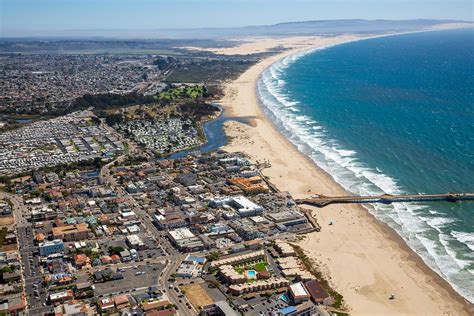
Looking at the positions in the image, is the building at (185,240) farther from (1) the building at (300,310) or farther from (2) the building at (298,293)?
(1) the building at (300,310)

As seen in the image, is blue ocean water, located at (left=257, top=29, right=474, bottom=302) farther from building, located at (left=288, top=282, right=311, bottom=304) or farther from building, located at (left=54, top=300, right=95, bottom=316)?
building, located at (left=54, top=300, right=95, bottom=316)

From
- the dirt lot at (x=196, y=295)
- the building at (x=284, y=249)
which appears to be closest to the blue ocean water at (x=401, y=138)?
the building at (x=284, y=249)

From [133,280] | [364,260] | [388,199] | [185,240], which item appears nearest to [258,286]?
[133,280]

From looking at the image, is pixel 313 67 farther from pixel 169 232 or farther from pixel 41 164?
pixel 169 232

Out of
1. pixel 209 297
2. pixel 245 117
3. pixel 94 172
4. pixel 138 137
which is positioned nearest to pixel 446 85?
pixel 245 117

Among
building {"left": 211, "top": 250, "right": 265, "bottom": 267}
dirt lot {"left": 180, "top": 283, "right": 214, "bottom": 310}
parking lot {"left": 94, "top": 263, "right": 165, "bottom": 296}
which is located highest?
building {"left": 211, "top": 250, "right": 265, "bottom": 267}

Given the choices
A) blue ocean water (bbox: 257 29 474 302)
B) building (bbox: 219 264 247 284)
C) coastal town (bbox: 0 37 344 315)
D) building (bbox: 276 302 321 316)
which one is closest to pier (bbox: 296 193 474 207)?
blue ocean water (bbox: 257 29 474 302)
